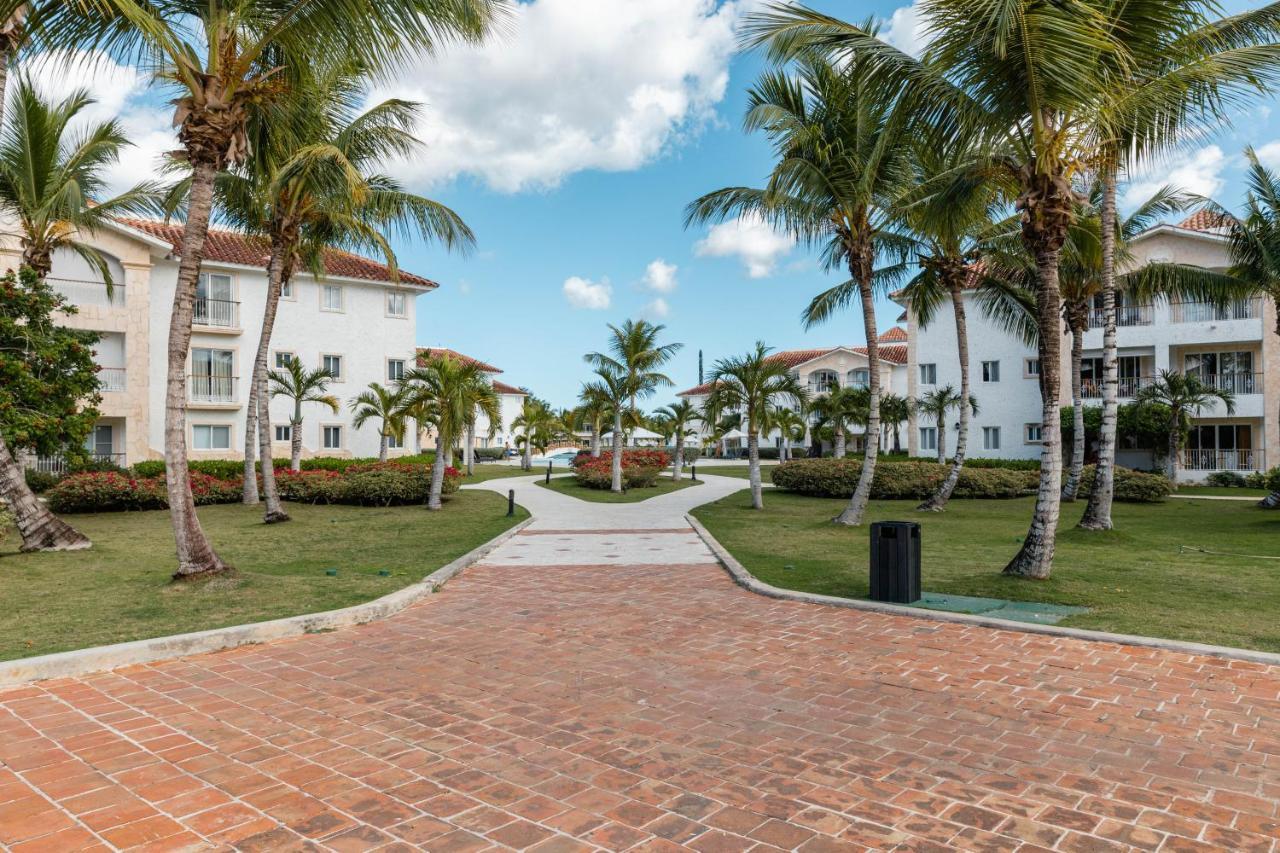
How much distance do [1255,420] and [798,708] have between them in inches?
1440

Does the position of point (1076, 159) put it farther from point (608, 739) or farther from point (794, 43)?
point (608, 739)

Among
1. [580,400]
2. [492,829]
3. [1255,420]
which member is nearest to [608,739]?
[492,829]

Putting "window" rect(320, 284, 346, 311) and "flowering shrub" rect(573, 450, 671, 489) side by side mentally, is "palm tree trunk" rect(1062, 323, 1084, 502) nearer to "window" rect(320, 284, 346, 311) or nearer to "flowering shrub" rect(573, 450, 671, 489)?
"flowering shrub" rect(573, 450, 671, 489)

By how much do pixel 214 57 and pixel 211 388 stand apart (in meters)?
26.4

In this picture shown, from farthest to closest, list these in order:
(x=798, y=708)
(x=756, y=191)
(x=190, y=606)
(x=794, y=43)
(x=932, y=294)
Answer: (x=932, y=294), (x=756, y=191), (x=794, y=43), (x=190, y=606), (x=798, y=708)

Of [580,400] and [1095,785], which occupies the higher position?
[580,400]

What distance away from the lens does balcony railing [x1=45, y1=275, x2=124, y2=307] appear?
2778 centimetres

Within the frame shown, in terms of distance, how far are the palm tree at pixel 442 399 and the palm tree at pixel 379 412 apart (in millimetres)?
6943

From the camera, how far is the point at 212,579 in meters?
8.81

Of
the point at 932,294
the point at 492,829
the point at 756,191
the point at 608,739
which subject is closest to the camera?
the point at 492,829

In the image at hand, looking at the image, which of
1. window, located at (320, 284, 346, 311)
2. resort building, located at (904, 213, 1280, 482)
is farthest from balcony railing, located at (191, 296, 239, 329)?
resort building, located at (904, 213, 1280, 482)

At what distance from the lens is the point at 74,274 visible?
28.3 metres

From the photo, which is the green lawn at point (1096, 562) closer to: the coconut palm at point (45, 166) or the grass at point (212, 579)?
the grass at point (212, 579)

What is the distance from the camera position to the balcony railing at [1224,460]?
3114cm
